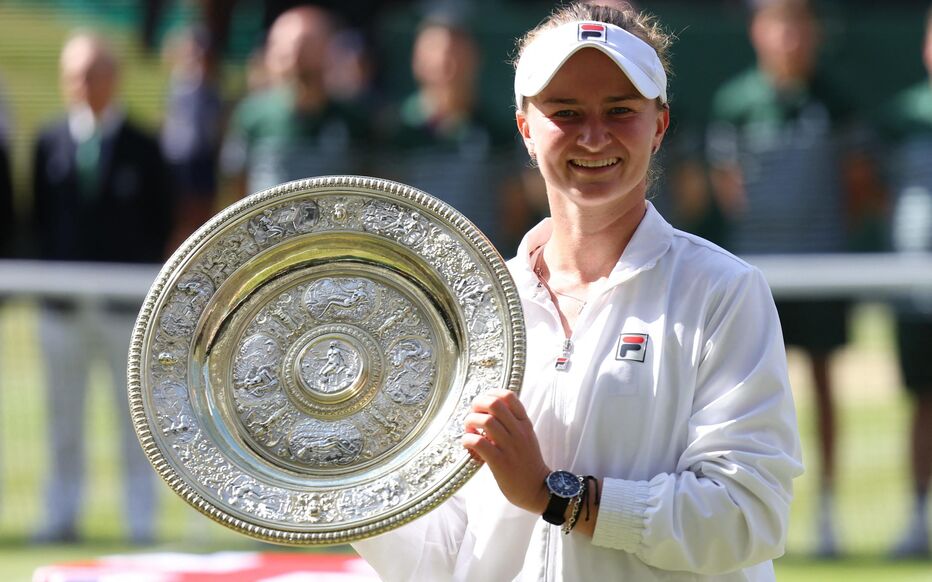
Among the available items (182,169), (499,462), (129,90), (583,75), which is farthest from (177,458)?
(129,90)

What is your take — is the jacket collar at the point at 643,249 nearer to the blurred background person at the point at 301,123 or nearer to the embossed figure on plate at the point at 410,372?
the embossed figure on plate at the point at 410,372

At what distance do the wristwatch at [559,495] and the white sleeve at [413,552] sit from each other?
12.2 inches

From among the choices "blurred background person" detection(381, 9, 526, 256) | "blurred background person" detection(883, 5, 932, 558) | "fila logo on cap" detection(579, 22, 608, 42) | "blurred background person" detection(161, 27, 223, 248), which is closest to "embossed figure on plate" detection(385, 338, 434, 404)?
"fila logo on cap" detection(579, 22, 608, 42)

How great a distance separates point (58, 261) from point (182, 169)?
3.24ft

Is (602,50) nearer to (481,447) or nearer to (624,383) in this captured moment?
(624,383)

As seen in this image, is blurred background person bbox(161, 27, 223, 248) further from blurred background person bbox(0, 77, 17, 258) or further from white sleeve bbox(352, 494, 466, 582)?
white sleeve bbox(352, 494, 466, 582)

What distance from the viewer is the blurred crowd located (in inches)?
263

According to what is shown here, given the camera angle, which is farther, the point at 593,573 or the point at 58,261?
the point at 58,261

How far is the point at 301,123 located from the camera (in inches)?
289

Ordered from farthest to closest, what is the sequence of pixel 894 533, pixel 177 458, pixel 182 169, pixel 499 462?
1. pixel 182 169
2. pixel 894 533
3. pixel 177 458
4. pixel 499 462

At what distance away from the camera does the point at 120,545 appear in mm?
6371

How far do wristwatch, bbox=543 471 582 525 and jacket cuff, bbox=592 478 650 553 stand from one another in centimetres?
5

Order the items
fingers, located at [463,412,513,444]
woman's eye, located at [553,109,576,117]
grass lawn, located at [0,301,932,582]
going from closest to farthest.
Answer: fingers, located at [463,412,513,444]
woman's eye, located at [553,109,576,117]
grass lawn, located at [0,301,932,582]

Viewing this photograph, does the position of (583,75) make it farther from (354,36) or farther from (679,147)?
(354,36)
